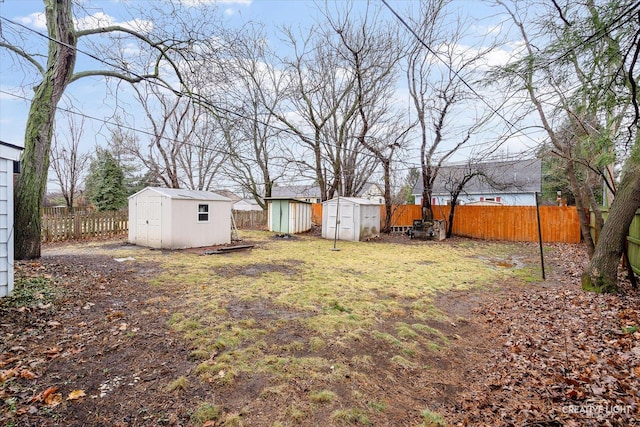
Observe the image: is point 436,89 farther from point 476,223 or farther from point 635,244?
point 635,244

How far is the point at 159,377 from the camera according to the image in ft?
9.18

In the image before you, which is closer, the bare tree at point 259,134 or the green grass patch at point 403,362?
the green grass patch at point 403,362

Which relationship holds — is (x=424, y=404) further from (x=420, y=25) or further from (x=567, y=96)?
(x=420, y=25)

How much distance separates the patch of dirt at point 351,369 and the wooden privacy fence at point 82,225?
7.64m

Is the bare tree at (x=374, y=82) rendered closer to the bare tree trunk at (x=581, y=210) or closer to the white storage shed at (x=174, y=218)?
the white storage shed at (x=174, y=218)

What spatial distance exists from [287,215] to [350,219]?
3.78 meters

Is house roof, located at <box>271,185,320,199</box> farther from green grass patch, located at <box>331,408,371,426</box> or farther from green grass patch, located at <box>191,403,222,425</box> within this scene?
green grass patch, located at <box>331,408,371,426</box>

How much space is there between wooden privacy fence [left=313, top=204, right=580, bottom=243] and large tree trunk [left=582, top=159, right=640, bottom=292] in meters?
7.62

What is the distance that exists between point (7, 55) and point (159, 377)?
7377 millimetres

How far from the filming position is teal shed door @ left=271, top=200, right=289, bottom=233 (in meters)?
16.2

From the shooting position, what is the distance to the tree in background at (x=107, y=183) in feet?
62.0

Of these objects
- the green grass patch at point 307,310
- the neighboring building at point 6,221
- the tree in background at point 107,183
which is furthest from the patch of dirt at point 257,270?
the tree in background at point 107,183

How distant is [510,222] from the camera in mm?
14062

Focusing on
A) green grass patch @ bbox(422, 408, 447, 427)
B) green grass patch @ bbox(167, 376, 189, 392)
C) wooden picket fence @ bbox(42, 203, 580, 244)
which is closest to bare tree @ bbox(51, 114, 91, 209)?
wooden picket fence @ bbox(42, 203, 580, 244)
